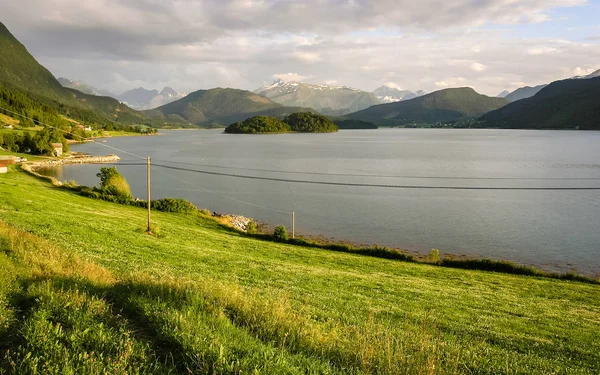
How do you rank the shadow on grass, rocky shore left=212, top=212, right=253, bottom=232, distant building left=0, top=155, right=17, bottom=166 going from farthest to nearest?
1. distant building left=0, top=155, right=17, bottom=166
2. rocky shore left=212, top=212, right=253, bottom=232
3. the shadow on grass

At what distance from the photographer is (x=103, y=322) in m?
5.80

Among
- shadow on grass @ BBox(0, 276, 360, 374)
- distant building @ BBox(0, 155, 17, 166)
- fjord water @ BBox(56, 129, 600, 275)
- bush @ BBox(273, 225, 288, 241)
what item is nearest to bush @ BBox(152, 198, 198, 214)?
fjord water @ BBox(56, 129, 600, 275)

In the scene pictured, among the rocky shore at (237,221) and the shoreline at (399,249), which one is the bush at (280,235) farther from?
the rocky shore at (237,221)

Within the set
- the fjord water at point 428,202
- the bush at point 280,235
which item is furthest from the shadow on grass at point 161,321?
the fjord water at point 428,202

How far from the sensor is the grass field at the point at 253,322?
5000mm

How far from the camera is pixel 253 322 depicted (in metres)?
6.52

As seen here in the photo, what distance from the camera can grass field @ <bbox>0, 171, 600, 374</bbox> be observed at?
16.4 feet

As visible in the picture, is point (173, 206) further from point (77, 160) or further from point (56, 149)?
point (56, 149)

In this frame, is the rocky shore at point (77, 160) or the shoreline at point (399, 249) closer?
the shoreline at point (399, 249)

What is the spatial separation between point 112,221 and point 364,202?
31211 mm

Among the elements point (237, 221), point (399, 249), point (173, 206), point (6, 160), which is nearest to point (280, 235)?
point (237, 221)

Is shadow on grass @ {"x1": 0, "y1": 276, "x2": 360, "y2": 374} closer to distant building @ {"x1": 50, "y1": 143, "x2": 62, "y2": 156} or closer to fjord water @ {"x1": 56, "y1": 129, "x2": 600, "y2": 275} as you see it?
fjord water @ {"x1": 56, "y1": 129, "x2": 600, "y2": 275}

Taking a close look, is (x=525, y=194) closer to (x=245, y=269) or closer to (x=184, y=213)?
(x=184, y=213)

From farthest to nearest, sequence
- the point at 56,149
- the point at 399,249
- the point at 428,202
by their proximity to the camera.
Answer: the point at 56,149
the point at 428,202
the point at 399,249
